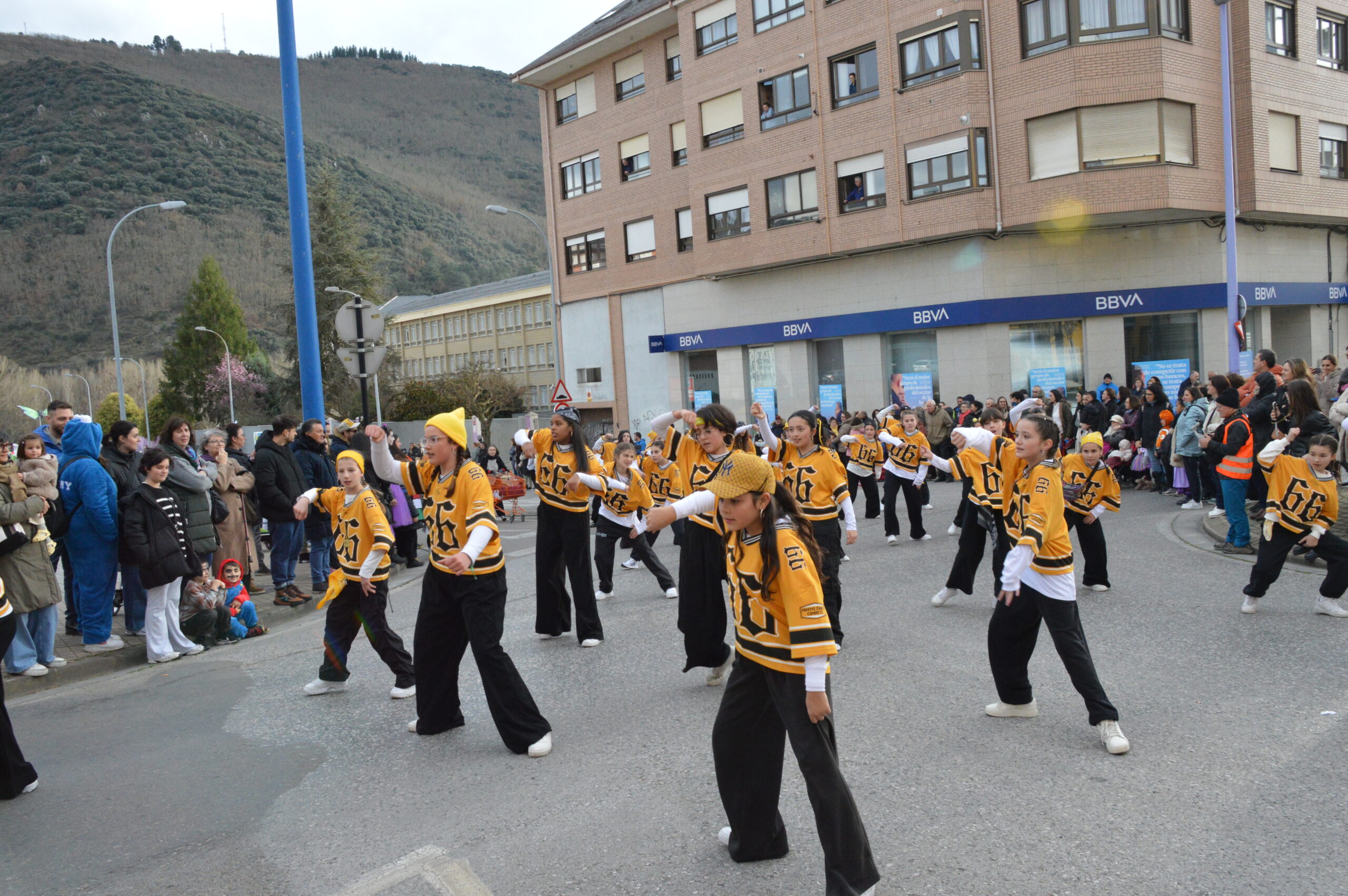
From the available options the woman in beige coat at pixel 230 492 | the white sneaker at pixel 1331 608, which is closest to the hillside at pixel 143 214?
the woman in beige coat at pixel 230 492

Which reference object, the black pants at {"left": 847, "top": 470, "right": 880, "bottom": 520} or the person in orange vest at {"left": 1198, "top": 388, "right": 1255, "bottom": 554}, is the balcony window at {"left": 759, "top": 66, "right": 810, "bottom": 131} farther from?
the person in orange vest at {"left": 1198, "top": 388, "right": 1255, "bottom": 554}

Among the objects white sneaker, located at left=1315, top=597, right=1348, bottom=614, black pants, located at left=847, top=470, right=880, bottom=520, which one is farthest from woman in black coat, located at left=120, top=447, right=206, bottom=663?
black pants, located at left=847, top=470, right=880, bottom=520

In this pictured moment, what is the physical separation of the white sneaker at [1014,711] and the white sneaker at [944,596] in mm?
3226

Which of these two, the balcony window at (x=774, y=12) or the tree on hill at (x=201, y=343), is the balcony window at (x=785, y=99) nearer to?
the balcony window at (x=774, y=12)

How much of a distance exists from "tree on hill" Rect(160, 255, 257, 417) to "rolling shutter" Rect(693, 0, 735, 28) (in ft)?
175

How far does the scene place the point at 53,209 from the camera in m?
83.5

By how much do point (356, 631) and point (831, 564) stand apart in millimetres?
3557

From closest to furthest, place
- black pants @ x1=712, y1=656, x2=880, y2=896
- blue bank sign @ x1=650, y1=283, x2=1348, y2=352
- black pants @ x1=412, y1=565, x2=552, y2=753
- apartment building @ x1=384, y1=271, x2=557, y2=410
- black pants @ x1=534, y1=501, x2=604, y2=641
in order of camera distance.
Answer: black pants @ x1=712, y1=656, x2=880, y2=896
black pants @ x1=412, y1=565, x2=552, y2=753
black pants @ x1=534, y1=501, x2=604, y2=641
blue bank sign @ x1=650, y1=283, x2=1348, y2=352
apartment building @ x1=384, y1=271, x2=557, y2=410

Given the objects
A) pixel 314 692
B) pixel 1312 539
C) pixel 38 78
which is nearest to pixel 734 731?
pixel 314 692

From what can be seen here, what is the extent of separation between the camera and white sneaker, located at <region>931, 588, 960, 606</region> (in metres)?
9.01

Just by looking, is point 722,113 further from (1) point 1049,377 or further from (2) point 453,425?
(2) point 453,425

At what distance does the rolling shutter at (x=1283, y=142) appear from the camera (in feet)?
79.3

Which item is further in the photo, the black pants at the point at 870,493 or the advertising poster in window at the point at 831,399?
the advertising poster in window at the point at 831,399

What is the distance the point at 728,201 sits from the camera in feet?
97.8
